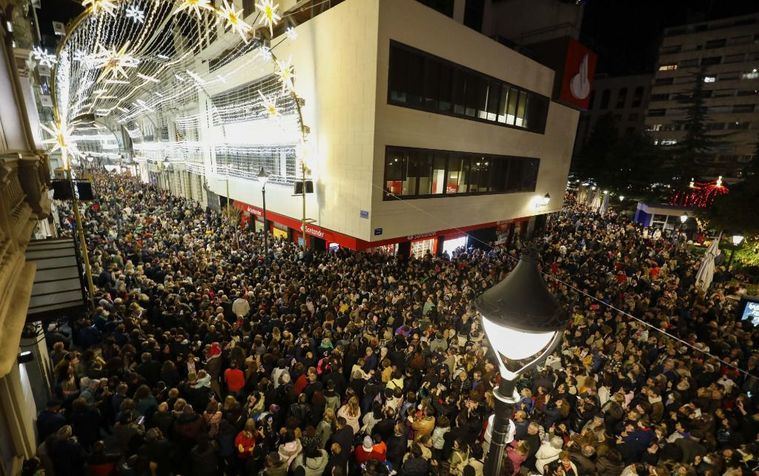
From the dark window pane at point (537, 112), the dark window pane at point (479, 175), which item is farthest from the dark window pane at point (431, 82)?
the dark window pane at point (537, 112)

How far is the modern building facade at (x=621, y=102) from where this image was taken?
52.0m

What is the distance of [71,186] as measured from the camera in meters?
7.80

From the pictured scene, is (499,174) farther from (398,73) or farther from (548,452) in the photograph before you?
(548,452)

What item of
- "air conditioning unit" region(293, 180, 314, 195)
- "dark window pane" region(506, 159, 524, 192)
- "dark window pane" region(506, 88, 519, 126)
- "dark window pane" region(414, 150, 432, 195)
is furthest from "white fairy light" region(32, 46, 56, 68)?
"dark window pane" region(506, 159, 524, 192)

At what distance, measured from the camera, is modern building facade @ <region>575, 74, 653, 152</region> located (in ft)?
171

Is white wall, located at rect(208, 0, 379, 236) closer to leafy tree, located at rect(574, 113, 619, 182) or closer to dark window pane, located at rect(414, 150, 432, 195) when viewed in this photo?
dark window pane, located at rect(414, 150, 432, 195)

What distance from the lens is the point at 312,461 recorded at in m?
4.85

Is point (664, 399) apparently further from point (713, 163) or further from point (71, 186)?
point (713, 163)

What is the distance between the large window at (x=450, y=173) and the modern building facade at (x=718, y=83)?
33549mm

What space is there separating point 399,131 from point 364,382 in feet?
30.9

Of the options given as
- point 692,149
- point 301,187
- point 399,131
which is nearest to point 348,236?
point 301,187

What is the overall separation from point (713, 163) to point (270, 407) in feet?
186

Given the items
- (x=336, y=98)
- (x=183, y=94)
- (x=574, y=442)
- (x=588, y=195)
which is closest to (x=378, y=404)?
(x=574, y=442)

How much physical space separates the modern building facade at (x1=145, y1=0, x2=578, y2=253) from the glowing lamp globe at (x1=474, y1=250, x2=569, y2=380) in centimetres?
1035
